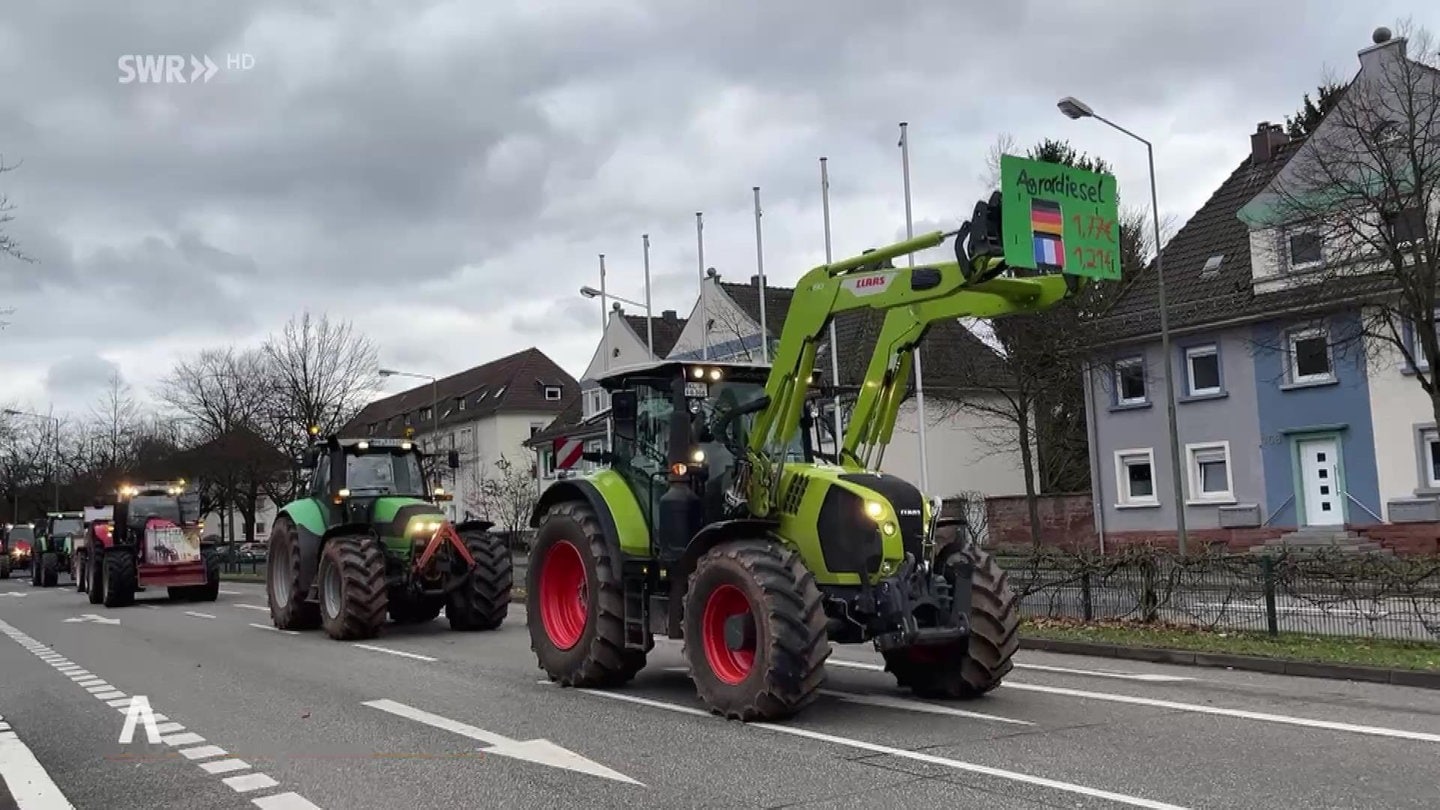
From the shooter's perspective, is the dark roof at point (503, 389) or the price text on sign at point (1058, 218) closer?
the price text on sign at point (1058, 218)

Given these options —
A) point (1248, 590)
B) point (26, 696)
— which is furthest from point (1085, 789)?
point (26, 696)

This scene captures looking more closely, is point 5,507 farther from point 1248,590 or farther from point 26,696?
point 1248,590

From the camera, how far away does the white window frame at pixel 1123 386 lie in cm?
3262

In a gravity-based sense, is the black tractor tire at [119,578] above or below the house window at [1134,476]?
below

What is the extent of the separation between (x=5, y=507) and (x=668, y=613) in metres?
75.2

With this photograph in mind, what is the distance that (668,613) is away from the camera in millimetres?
10039

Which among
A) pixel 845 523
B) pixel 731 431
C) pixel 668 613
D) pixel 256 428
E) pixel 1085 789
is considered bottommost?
pixel 1085 789

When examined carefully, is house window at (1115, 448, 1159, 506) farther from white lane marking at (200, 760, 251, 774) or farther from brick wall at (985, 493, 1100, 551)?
white lane marking at (200, 760, 251, 774)

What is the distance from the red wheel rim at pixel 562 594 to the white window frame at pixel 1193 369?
23.6 metres

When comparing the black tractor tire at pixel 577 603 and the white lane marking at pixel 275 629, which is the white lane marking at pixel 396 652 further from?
the white lane marking at pixel 275 629

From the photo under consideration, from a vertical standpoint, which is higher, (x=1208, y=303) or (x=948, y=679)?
(x=1208, y=303)

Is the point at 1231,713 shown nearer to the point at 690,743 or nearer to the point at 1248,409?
the point at 690,743

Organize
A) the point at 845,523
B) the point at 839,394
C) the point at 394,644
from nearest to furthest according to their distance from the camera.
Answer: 1. the point at 845,523
2. the point at 839,394
3. the point at 394,644

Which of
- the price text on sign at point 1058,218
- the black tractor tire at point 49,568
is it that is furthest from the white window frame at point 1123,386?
the black tractor tire at point 49,568
